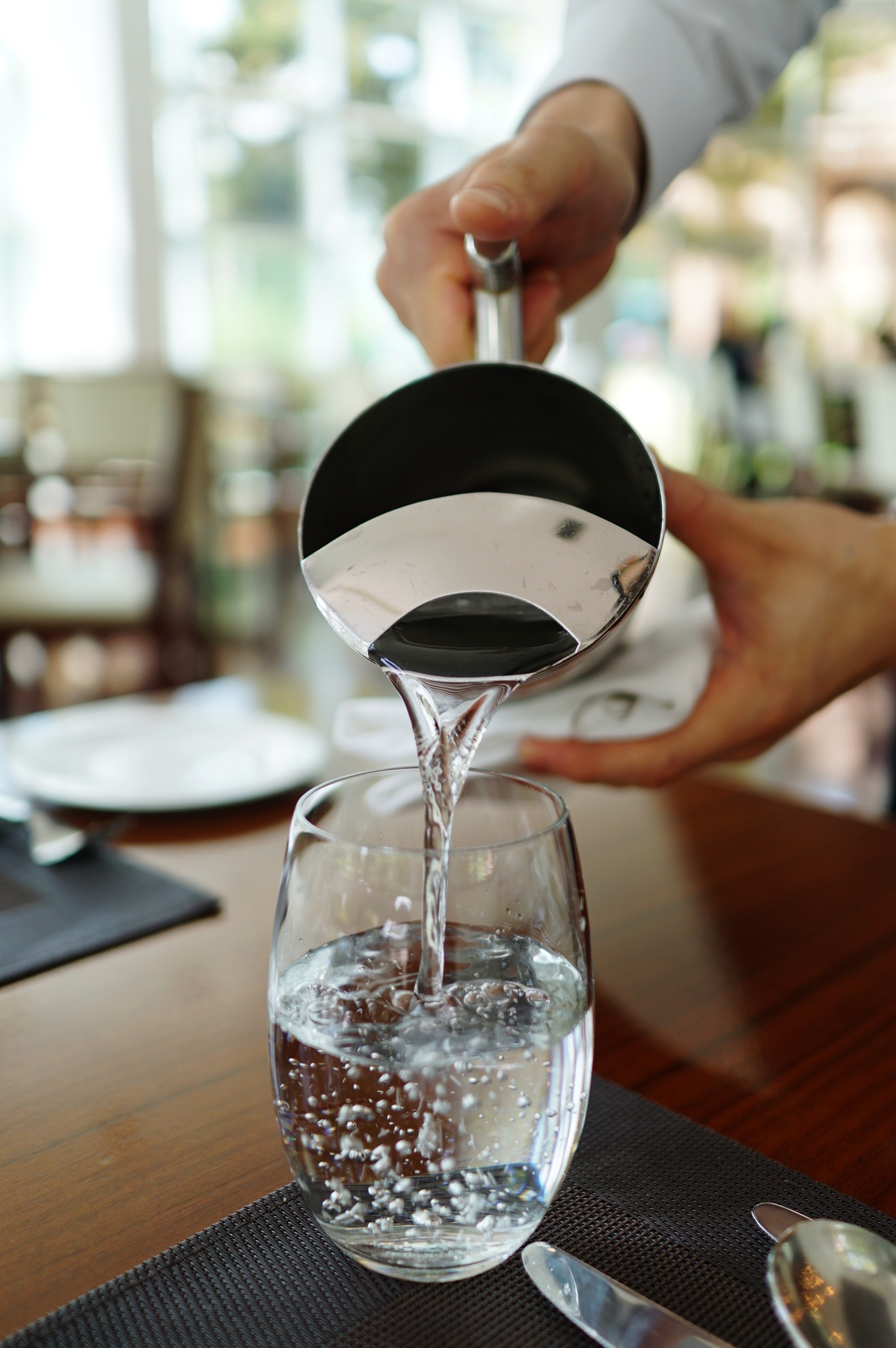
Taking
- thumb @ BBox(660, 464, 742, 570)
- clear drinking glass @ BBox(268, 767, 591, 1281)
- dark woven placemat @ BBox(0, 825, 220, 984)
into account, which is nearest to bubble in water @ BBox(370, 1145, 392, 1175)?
clear drinking glass @ BBox(268, 767, 591, 1281)

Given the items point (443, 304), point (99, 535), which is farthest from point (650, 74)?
point (99, 535)

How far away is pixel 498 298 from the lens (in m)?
0.64

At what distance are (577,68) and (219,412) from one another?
431cm

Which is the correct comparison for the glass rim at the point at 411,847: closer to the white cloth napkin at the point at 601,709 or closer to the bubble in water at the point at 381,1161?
the bubble in water at the point at 381,1161

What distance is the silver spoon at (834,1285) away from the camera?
0.32 meters

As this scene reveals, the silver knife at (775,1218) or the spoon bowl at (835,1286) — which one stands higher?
the spoon bowl at (835,1286)

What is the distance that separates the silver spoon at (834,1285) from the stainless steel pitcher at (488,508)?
0.73ft

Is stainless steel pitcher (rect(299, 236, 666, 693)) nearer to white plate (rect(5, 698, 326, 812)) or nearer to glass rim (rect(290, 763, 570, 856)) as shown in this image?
glass rim (rect(290, 763, 570, 856))

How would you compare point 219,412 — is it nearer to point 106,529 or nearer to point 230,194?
point 230,194

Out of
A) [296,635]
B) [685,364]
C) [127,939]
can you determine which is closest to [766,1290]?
[127,939]

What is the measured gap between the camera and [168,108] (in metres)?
4.67

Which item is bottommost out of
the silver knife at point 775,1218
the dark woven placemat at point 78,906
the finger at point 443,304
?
the dark woven placemat at point 78,906

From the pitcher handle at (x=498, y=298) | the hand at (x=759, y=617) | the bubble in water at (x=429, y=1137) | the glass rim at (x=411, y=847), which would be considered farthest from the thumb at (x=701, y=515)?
the bubble in water at (x=429, y=1137)

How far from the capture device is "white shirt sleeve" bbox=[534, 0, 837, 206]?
0.92 meters
